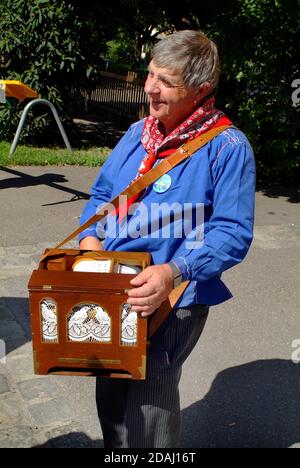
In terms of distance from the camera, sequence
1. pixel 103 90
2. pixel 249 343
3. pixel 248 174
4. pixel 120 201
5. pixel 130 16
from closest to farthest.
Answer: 1. pixel 248 174
2. pixel 120 201
3. pixel 249 343
4. pixel 130 16
5. pixel 103 90

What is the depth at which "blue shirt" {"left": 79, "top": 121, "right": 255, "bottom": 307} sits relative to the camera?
6.31 feet

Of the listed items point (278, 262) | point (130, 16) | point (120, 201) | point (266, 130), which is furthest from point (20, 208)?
point (130, 16)

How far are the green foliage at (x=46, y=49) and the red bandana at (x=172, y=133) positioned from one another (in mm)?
8102

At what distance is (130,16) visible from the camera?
12055 millimetres

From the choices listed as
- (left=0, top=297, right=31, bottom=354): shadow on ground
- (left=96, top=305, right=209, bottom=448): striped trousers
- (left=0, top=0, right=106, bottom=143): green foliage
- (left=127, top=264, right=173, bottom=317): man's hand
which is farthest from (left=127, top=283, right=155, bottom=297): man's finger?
(left=0, top=0, right=106, bottom=143): green foliage

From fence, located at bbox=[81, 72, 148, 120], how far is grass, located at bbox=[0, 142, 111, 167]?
4.13 m

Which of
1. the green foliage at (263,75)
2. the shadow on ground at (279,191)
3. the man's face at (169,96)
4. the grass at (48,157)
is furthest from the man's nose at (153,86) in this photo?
the grass at (48,157)

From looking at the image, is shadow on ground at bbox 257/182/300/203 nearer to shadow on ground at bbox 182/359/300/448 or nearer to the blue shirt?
shadow on ground at bbox 182/359/300/448

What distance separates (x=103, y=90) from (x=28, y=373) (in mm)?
14349

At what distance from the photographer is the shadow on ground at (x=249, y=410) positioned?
3070mm

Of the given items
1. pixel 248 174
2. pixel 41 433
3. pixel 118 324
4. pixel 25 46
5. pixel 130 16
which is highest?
pixel 130 16

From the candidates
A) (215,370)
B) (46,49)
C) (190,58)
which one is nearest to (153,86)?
(190,58)

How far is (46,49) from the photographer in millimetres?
9758

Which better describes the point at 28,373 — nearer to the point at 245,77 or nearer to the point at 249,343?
the point at 249,343
